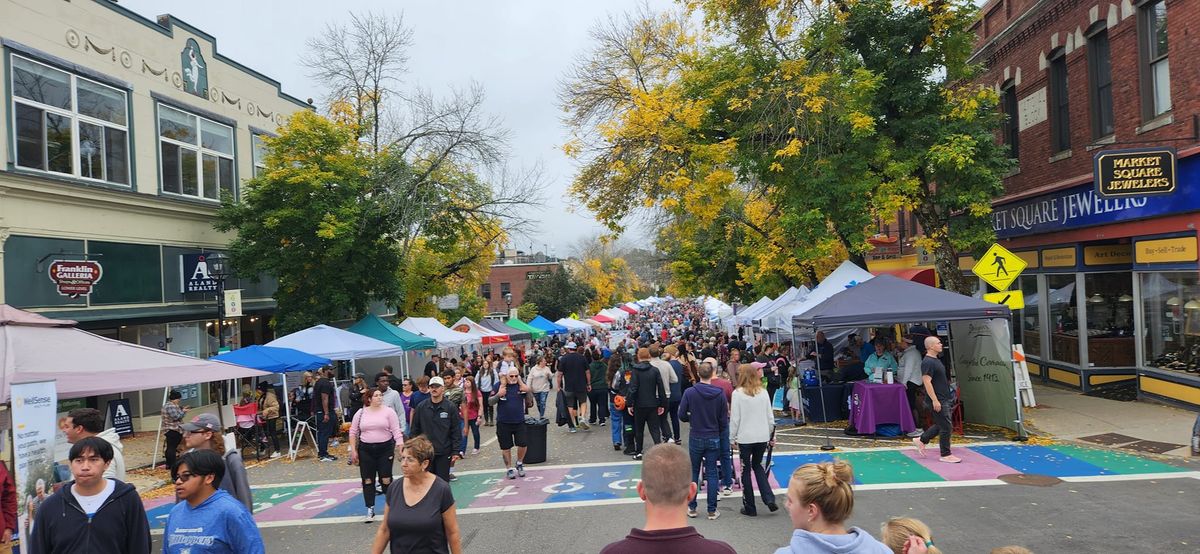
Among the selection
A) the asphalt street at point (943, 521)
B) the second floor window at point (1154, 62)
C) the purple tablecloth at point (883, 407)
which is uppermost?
the second floor window at point (1154, 62)

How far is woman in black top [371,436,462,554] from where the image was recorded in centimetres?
465

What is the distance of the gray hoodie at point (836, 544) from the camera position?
10.5 ft

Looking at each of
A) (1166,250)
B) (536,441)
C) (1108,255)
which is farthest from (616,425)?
(1108,255)

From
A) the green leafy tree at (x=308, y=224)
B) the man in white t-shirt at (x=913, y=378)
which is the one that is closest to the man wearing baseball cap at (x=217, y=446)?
the man in white t-shirt at (x=913, y=378)

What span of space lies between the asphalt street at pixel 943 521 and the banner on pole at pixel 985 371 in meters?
2.75

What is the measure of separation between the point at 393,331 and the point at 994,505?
14.9m

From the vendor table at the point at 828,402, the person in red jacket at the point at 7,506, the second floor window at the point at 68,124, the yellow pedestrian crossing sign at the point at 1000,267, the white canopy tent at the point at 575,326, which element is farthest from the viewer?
the white canopy tent at the point at 575,326

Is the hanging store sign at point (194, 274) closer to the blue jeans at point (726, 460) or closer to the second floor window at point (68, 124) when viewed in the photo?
the second floor window at point (68, 124)

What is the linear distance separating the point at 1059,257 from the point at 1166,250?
13.1 ft

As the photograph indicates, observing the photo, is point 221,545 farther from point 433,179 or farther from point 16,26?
point 433,179

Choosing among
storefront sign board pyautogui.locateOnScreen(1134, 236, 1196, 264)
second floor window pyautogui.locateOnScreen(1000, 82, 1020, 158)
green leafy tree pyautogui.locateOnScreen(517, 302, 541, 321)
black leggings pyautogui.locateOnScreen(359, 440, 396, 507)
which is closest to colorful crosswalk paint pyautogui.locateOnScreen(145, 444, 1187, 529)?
black leggings pyautogui.locateOnScreen(359, 440, 396, 507)

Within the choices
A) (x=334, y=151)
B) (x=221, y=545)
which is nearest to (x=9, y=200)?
(x=334, y=151)

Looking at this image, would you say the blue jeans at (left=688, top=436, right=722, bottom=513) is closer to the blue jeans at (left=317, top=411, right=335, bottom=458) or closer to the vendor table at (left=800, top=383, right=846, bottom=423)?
the vendor table at (left=800, top=383, right=846, bottom=423)

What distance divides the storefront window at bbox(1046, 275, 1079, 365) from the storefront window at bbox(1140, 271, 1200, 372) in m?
2.44
